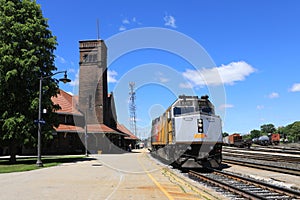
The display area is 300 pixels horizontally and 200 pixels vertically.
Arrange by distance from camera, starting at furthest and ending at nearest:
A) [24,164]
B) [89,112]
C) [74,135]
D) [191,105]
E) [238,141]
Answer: [238,141] < [89,112] < [74,135] < [24,164] < [191,105]

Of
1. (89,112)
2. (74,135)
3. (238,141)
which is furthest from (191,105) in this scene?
(238,141)

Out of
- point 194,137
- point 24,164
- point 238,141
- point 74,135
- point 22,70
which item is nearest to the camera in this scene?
point 194,137

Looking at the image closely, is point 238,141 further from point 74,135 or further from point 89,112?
point 74,135

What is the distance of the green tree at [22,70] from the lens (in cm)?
2325

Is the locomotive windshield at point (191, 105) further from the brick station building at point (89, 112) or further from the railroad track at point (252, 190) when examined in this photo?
the brick station building at point (89, 112)

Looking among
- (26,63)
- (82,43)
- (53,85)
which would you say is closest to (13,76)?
(26,63)

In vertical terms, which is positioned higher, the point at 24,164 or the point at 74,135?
the point at 74,135

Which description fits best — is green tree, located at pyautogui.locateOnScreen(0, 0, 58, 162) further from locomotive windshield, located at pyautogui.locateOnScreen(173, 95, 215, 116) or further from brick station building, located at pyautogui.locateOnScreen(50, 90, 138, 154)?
brick station building, located at pyautogui.locateOnScreen(50, 90, 138, 154)

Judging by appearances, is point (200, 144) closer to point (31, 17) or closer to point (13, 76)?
point (13, 76)

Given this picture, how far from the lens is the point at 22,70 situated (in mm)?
23938

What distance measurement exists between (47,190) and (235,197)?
20.3ft

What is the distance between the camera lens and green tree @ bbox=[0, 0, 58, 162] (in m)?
23.2

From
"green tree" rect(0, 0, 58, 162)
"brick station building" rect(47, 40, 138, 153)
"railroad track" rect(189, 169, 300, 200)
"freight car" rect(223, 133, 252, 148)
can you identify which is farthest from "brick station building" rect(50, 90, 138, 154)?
"railroad track" rect(189, 169, 300, 200)

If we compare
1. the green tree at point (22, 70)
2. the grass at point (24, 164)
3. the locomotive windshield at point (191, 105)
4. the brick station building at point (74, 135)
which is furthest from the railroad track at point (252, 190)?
the brick station building at point (74, 135)
